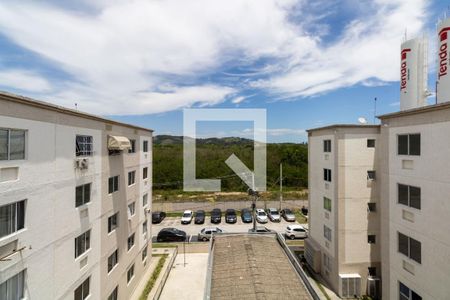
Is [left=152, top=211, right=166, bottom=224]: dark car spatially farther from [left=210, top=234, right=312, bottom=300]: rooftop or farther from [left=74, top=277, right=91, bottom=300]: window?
[left=74, top=277, right=91, bottom=300]: window

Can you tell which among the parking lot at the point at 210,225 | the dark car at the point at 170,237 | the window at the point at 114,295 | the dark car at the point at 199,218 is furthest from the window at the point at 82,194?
the dark car at the point at 199,218

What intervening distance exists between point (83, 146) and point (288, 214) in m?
19.9

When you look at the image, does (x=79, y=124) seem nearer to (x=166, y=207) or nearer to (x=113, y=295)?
(x=113, y=295)

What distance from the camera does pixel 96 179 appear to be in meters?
8.69

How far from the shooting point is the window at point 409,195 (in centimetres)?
779

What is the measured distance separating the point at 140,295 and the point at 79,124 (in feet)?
27.4

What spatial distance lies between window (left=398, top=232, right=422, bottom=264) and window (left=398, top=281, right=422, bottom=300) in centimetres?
105

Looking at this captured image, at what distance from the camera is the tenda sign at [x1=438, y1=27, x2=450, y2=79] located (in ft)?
30.0

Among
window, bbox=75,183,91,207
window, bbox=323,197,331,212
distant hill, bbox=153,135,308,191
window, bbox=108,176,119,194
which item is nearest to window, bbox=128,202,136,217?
window, bbox=108,176,119,194

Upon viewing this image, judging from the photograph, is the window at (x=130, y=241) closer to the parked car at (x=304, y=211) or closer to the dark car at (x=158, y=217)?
the dark car at (x=158, y=217)

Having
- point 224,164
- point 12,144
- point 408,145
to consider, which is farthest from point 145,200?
point 224,164

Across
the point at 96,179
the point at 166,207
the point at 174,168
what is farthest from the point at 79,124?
the point at 174,168

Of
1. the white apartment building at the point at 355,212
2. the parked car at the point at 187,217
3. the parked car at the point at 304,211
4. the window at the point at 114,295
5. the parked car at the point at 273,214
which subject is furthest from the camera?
the parked car at the point at 304,211

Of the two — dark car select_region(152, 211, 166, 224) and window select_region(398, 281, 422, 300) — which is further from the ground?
window select_region(398, 281, 422, 300)
